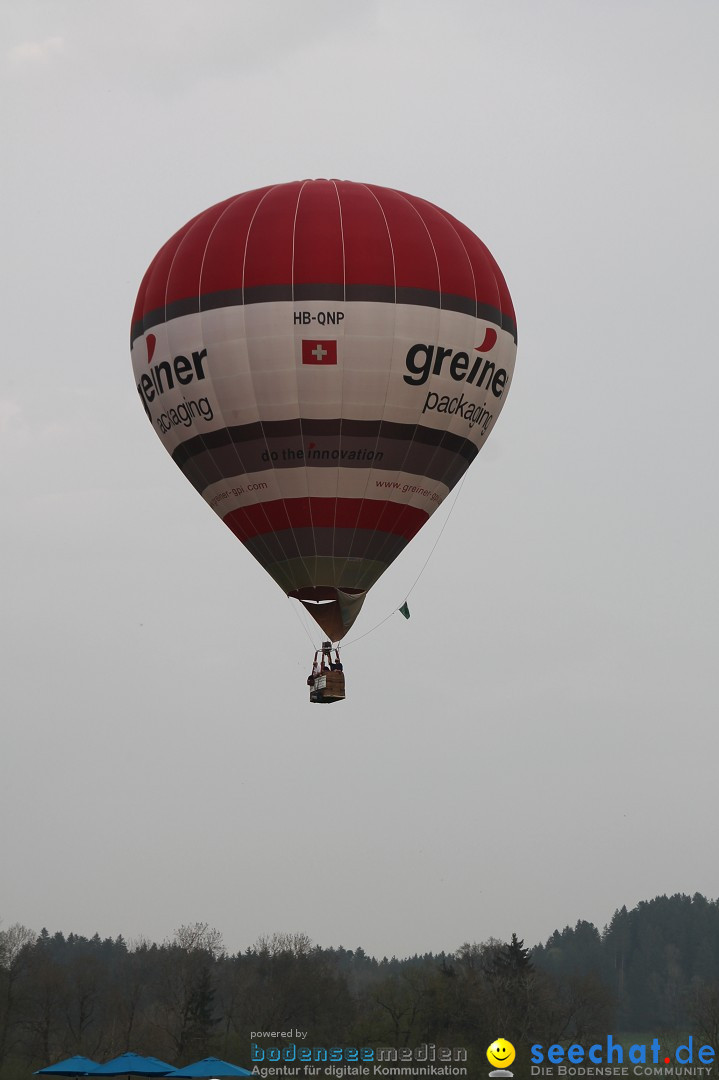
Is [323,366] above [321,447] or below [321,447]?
above

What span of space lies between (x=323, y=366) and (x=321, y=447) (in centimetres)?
157

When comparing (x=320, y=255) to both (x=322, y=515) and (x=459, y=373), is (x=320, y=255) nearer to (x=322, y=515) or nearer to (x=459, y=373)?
(x=459, y=373)

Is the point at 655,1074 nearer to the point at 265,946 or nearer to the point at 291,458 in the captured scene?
the point at 265,946

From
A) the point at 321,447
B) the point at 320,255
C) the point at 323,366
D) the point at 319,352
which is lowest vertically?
the point at 321,447

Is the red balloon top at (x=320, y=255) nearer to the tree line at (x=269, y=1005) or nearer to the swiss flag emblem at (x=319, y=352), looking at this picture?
the swiss flag emblem at (x=319, y=352)

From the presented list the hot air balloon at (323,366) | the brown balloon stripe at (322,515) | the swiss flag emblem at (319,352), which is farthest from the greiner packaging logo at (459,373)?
the brown balloon stripe at (322,515)

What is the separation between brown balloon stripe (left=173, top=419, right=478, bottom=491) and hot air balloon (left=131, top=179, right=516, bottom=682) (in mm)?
28

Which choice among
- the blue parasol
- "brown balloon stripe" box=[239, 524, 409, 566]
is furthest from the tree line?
"brown balloon stripe" box=[239, 524, 409, 566]

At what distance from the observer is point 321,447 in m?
30.4

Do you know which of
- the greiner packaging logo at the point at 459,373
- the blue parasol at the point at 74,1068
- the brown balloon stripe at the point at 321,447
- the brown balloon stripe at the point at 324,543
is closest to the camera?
the brown balloon stripe at the point at 321,447

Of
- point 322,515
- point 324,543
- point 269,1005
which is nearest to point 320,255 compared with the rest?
point 322,515

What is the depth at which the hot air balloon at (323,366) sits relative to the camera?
1182 inches

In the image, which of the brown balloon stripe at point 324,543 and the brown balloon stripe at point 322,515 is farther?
the brown balloon stripe at point 324,543

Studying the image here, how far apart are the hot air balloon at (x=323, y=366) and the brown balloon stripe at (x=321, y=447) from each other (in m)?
0.03
